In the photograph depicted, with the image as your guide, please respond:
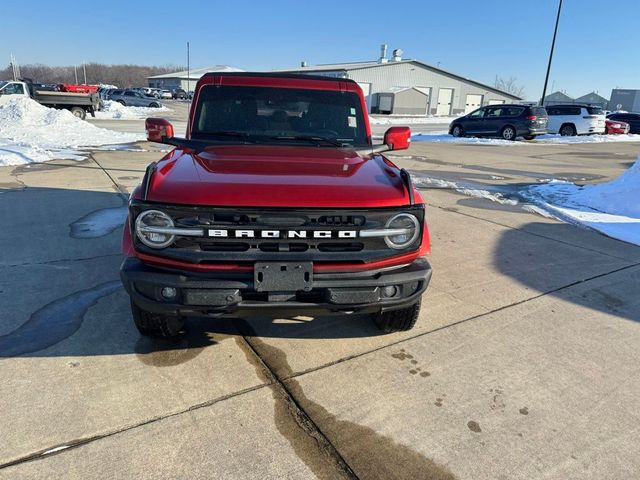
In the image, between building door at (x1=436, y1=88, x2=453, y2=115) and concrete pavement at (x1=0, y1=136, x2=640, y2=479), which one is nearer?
concrete pavement at (x1=0, y1=136, x2=640, y2=479)

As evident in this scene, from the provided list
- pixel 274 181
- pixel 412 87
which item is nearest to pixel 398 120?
pixel 412 87

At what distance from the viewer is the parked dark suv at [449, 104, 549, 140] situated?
2130 centimetres

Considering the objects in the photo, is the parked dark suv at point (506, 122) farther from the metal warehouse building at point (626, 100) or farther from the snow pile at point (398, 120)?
the metal warehouse building at point (626, 100)

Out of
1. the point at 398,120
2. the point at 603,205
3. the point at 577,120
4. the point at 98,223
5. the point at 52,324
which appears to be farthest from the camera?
the point at 398,120

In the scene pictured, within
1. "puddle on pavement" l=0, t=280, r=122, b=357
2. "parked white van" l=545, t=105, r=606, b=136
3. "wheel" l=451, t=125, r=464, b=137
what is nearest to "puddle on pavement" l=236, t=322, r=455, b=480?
"puddle on pavement" l=0, t=280, r=122, b=357

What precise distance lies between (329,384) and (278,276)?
2.70 feet

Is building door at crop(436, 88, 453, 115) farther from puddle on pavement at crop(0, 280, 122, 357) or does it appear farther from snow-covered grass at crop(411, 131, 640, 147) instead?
puddle on pavement at crop(0, 280, 122, 357)

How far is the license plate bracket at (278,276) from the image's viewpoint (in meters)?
2.46

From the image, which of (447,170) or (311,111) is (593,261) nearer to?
(311,111)

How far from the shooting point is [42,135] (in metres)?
15.1

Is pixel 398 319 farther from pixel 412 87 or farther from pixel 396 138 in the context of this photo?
pixel 412 87

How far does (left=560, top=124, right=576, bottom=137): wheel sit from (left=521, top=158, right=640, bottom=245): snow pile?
19080 millimetres

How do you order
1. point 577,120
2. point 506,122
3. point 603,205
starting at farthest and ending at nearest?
point 577,120 < point 506,122 < point 603,205

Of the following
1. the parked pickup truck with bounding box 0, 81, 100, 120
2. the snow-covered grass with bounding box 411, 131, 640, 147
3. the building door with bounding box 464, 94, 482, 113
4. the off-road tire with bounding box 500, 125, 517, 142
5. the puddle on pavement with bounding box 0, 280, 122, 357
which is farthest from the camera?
the building door with bounding box 464, 94, 482, 113
